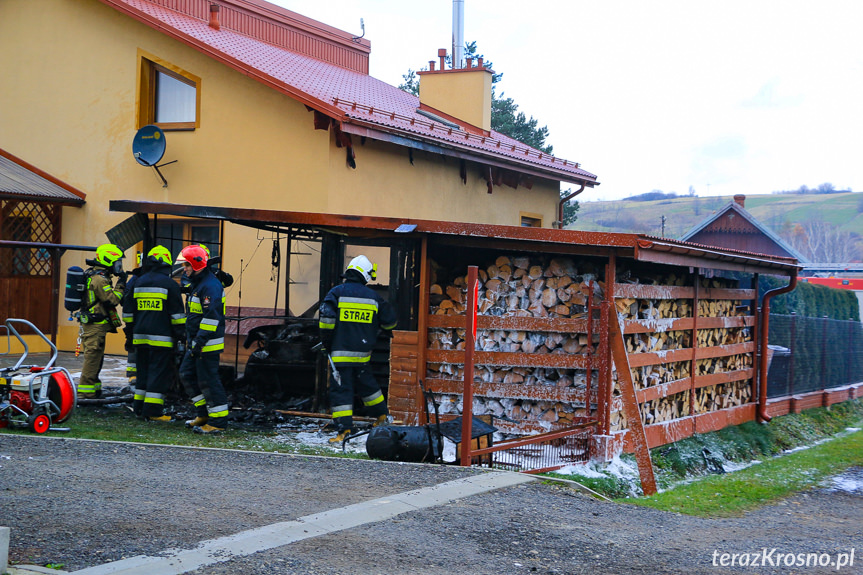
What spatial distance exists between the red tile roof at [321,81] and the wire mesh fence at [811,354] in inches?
252

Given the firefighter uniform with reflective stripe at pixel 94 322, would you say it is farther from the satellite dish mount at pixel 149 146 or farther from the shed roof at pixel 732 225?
the shed roof at pixel 732 225

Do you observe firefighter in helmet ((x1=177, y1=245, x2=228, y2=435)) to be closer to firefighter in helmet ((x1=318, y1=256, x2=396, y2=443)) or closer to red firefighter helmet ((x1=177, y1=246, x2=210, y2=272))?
red firefighter helmet ((x1=177, y1=246, x2=210, y2=272))

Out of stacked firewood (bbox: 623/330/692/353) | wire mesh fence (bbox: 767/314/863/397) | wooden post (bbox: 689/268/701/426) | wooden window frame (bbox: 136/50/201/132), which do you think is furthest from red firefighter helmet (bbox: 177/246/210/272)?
wire mesh fence (bbox: 767/314/863/397)

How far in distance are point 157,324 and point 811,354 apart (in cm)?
1206

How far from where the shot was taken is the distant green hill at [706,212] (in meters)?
117

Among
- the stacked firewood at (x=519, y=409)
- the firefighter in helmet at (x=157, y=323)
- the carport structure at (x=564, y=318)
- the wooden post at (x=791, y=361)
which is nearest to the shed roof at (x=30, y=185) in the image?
the carport structure at (x=564, y=318)

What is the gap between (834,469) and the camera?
36.9ft

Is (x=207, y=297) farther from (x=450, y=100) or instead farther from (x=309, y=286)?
(x=450, y=100)

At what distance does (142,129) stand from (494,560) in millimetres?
12223

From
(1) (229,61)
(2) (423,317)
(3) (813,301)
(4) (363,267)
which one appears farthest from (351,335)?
(3) (813,301)

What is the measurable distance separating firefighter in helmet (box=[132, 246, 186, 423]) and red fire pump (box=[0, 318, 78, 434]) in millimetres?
1228

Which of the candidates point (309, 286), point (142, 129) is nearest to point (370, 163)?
point (309, 286)

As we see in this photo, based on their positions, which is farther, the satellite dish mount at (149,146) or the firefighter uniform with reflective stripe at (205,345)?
the satellite dish mount at (149,146)

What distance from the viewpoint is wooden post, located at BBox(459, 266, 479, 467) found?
7672 mm
